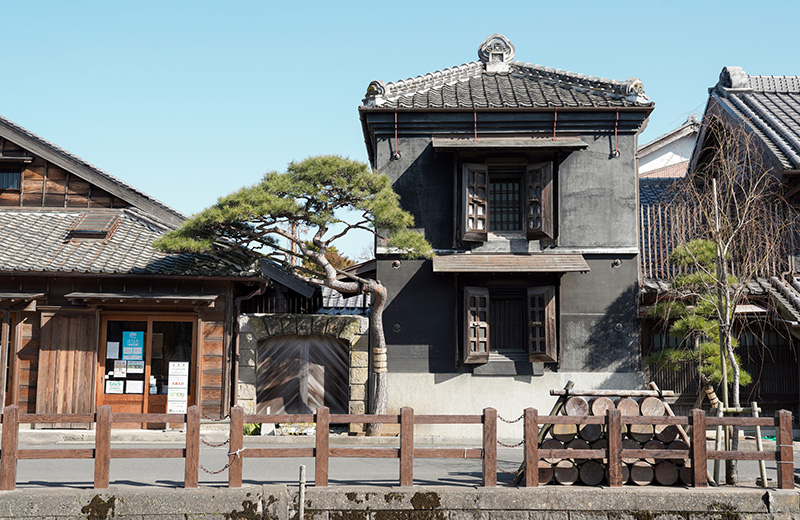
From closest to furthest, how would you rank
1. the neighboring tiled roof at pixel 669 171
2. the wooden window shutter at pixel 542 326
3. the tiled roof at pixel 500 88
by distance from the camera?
the wooden window shutter at pixel 542 326, the tiled roof at pixel 500 88, the neighboring tiled roof at pixel 669 171

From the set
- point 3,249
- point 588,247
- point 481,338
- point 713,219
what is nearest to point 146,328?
point 3,249

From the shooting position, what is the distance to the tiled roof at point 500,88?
17688 mm

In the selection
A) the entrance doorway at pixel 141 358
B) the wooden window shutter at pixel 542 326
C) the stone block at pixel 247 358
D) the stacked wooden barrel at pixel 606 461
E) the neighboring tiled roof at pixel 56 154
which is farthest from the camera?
the neighboring tiled roof at pixel 56 154

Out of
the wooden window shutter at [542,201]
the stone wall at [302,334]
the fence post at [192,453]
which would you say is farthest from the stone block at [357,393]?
the fence post at [192,453]

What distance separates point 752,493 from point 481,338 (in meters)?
7.89

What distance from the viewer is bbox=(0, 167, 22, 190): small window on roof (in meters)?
19.2

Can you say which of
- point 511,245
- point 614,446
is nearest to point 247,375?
point 511,245

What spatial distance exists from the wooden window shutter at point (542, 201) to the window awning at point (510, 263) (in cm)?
58

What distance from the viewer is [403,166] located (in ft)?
58.2

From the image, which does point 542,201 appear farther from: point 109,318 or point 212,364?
point 109,318

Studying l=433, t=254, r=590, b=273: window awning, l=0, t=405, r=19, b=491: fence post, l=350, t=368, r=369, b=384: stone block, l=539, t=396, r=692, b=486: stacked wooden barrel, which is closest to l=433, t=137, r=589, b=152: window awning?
l=433, t=254, r=590, b=273: window awning

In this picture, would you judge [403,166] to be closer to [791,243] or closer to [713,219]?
[713,219]

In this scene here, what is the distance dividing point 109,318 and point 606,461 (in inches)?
461

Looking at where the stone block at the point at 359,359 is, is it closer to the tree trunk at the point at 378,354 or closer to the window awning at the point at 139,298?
the tree trunk at the point at 378,354
